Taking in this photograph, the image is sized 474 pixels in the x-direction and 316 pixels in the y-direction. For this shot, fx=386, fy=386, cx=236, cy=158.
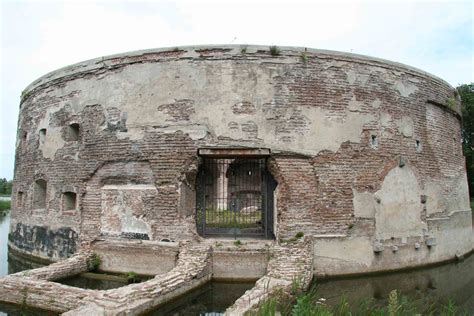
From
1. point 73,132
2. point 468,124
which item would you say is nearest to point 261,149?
point 73,132

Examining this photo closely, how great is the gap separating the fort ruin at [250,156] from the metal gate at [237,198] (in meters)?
0.14

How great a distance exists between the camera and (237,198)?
47.1 ft

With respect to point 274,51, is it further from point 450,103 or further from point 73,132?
point 450,103

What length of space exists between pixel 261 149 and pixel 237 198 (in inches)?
219

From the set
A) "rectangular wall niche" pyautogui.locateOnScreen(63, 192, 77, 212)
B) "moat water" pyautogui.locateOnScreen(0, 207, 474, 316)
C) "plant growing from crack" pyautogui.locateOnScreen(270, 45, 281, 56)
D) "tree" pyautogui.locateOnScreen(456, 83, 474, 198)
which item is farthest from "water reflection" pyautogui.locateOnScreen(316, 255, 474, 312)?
"tree" pyautogui.locateOnScreen(456, 83, 474, 198)

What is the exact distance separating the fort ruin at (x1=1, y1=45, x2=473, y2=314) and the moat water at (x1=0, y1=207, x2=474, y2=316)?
389 mm

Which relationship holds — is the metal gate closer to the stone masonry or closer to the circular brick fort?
the circular brick fort

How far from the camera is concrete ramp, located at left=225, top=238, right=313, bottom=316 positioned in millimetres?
6707

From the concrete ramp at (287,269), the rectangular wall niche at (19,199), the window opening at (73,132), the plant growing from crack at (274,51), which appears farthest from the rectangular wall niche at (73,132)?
the concrete ramp at (287,269)

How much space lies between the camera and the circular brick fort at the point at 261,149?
9.11m

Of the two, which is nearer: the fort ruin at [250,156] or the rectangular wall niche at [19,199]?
the fort ruin at [250,156]

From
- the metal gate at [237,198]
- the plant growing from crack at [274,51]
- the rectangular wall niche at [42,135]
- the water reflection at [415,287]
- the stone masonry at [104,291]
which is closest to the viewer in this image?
the stone masonry at [104,291]

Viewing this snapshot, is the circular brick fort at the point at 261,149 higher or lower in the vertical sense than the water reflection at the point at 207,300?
higher

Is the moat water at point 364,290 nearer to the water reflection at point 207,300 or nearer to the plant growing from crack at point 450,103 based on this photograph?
the water reflection at point 207,300
